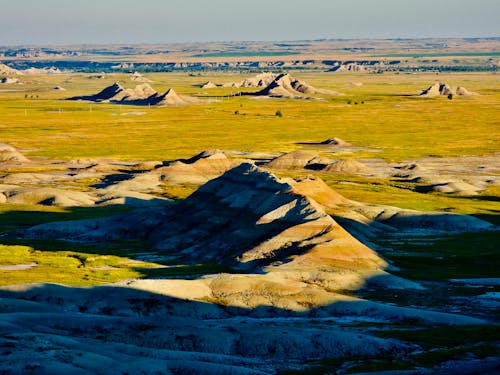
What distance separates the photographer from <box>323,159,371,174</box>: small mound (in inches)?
5773

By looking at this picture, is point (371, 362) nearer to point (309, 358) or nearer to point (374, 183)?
point (309, 358)

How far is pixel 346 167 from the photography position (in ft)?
483

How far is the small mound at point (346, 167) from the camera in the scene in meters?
147

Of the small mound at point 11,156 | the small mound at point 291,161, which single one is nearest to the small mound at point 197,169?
the small mound at point 291,161

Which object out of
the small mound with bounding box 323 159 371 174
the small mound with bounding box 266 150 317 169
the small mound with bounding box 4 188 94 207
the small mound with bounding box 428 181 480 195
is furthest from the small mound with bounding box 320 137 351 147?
the small mound with bounding box 4 188 94 207

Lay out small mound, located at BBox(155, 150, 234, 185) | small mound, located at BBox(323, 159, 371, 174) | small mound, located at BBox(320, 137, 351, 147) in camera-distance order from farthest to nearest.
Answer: small mound, located at BBox(320, 137, 351, 147) < small mound, located at BBox(323, 159, 371, 174) < small mound, located at BBox(155, 150, 234, 185)

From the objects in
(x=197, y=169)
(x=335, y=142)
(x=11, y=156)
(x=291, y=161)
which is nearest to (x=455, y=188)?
(x=291, y=161)

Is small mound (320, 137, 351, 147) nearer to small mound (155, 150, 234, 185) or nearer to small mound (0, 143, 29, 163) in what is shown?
small mound (155, 150, 234, 185)

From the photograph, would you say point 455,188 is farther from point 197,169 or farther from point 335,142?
point 335,142

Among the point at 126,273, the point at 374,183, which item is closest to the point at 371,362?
the point at 126,273

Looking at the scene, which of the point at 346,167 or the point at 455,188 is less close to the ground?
the point at 455,188

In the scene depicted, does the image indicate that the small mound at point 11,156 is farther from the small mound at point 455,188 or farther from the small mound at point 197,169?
the small mound at point 455,188

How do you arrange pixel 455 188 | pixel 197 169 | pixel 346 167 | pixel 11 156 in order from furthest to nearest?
pixel 11 156 < pixel 346 167 < pixel 197 169 < pixel 455 188

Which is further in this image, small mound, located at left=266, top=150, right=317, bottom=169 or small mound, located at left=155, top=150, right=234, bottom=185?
small mound, located at left=266, top=150, right=317, bottom=169
